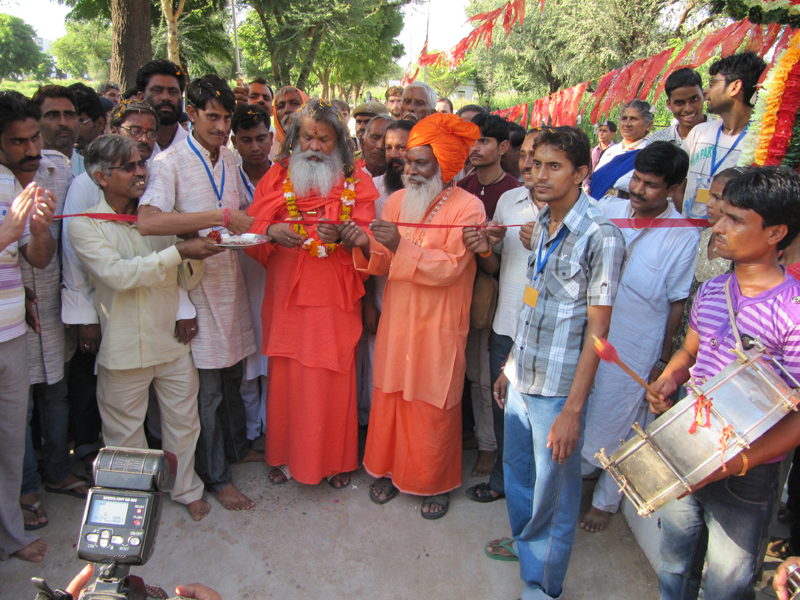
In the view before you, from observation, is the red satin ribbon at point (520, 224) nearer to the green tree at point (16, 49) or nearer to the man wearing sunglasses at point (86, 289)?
the man wearing sunglasses at point (86, 289)

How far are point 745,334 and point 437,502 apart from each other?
223 centimetres

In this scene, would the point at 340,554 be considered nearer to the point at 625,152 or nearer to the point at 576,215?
the point at 576,215

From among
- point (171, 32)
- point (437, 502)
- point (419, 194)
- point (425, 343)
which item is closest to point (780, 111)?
point (419, 194)

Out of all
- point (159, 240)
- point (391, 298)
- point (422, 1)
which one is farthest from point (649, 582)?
point (422, 1)

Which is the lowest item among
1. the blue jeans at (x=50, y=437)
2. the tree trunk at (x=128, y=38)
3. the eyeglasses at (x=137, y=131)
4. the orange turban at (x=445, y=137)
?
the blue jeans at (x=50, y=437)

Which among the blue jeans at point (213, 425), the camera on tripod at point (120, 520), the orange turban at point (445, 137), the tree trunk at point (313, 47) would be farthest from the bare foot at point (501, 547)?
the tree trunk at point (313, 47)

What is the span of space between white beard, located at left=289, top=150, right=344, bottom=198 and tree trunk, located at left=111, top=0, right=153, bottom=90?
24.4 feet

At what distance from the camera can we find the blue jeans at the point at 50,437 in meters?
3.27

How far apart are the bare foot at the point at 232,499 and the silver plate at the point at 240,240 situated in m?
1.70

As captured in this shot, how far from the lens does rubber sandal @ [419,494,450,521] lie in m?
3.37

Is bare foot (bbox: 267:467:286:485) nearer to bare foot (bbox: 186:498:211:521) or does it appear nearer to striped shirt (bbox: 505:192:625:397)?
bare foot (bbox: 186:498:211:521)

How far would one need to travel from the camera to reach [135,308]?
9.96ft

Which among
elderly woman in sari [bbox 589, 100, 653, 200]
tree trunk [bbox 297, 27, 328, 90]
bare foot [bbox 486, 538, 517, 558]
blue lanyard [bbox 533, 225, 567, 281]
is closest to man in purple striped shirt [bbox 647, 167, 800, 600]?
blue lanyard [bbox 533, 225, 567, 281]

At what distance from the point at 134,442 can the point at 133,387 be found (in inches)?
14.9
